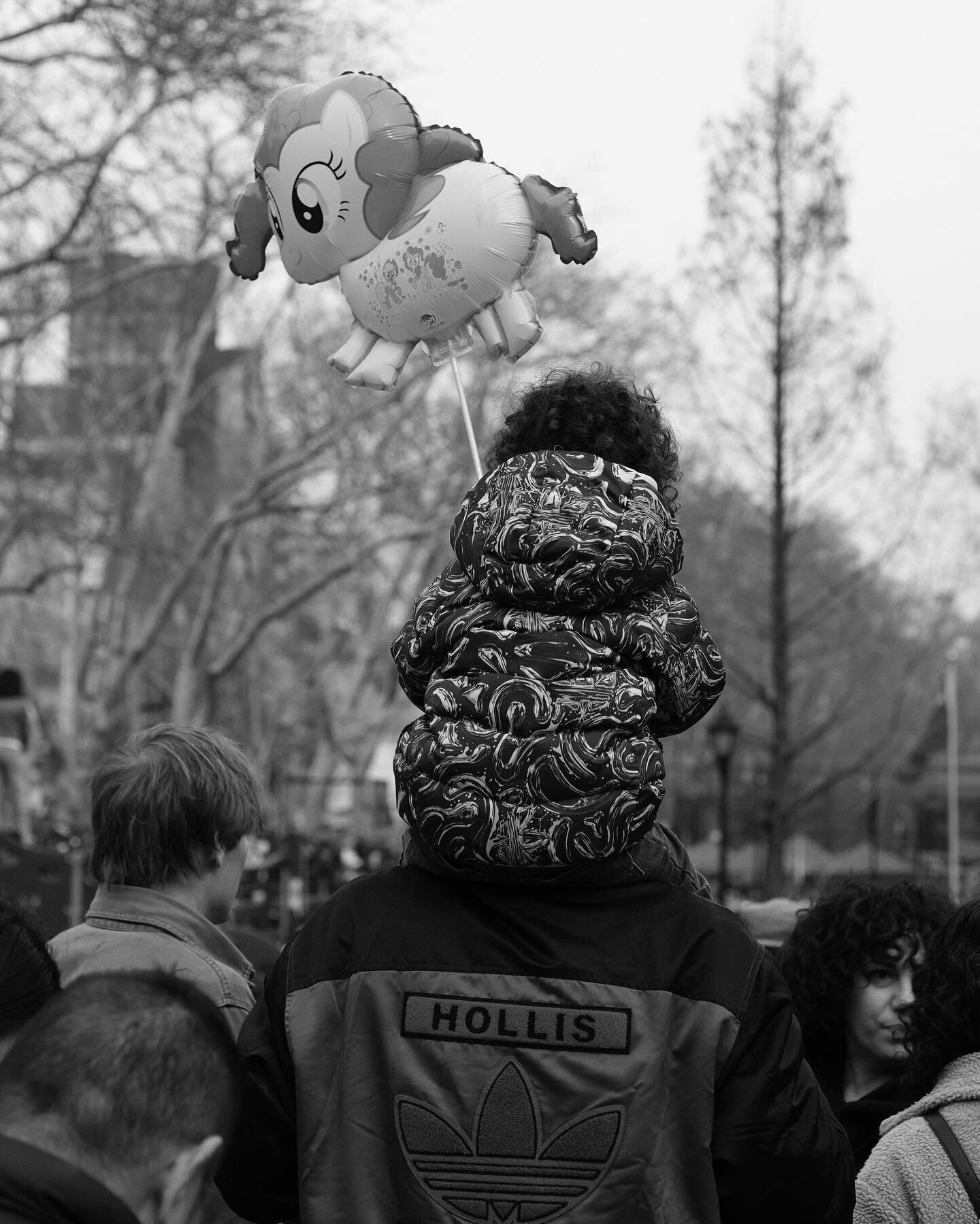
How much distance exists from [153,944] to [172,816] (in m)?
0.23

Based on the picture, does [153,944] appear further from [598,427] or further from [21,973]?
[598,427]

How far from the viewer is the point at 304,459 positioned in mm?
20312

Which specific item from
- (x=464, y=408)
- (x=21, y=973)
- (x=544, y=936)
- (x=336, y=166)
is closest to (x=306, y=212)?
(x=336, y=166)

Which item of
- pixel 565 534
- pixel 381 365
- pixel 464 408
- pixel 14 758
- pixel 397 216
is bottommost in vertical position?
pixel 14 758

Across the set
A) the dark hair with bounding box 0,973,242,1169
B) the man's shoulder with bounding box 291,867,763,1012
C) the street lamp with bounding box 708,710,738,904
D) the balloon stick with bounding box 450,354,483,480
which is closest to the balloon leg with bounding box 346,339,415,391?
the balloon stick with bounding box 450,354,483,480

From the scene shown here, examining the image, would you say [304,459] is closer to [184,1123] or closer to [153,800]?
[153,800]

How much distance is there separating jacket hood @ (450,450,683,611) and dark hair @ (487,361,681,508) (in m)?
0.10

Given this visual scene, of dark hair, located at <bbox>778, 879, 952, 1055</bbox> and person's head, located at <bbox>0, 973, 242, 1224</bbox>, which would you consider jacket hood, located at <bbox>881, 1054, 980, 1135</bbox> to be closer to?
dark hair, located at <bbox>778, 879, 952, 1055</bbox>

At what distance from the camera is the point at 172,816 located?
2.86 m

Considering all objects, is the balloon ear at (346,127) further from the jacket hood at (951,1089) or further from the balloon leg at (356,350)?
the jacket hood at (951,1089)

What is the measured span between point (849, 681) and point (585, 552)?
21.7m

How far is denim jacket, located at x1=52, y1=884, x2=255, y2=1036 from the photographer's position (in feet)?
9.05

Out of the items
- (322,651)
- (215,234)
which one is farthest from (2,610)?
(215,234)

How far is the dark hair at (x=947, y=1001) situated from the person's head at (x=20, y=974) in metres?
1.38
